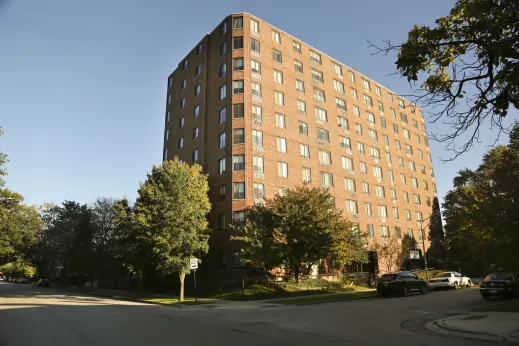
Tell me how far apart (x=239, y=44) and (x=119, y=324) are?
111ft

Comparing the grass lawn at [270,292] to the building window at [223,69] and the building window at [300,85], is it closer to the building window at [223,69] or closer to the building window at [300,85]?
the building window at [223,69]

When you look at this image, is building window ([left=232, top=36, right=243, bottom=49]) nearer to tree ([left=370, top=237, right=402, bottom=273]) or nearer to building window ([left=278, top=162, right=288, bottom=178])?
building window ([left=278, top=162, right=288, bottom=178])

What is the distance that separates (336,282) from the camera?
31594 mm

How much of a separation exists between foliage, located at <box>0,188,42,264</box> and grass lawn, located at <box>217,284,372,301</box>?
89.5ft

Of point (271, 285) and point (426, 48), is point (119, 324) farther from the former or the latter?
point (271, 285)

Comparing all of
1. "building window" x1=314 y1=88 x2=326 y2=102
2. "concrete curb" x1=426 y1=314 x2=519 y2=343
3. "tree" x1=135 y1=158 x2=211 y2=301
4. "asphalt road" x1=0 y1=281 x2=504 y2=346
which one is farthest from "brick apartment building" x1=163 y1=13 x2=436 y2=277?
"concrete curb" x1=426 y1=314 x2=519 y2=343

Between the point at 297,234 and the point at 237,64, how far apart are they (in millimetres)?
20927

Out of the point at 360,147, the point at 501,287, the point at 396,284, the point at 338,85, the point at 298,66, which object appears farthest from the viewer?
the point at 338,85

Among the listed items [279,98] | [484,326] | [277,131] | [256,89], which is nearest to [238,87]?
[256,89]

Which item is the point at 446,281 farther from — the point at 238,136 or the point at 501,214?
the point at 238,136

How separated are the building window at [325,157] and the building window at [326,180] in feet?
4.80

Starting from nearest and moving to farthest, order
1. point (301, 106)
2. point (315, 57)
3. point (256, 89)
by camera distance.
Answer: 1. point (256, 89)
2. point (301, 106)
3. point (315, 57)

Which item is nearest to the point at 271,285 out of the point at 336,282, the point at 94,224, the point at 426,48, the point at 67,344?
the point at 336,282

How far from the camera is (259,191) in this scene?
35.7 metres
